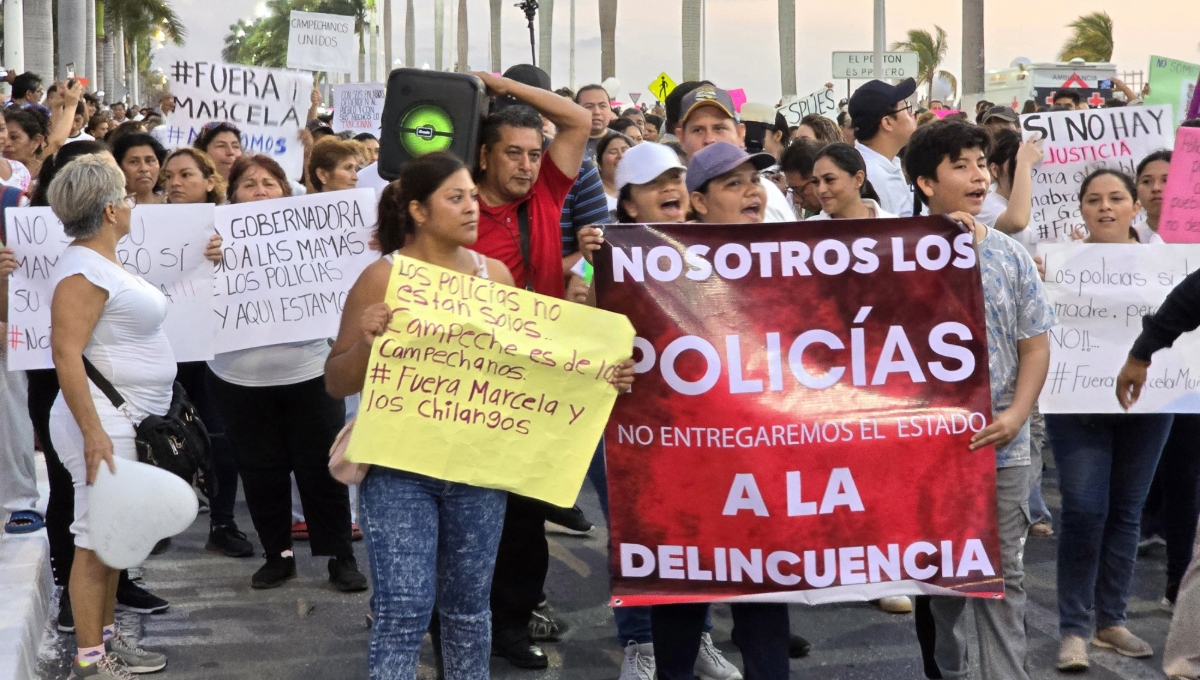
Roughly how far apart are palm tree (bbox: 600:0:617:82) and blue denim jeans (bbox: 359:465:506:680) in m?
31.5

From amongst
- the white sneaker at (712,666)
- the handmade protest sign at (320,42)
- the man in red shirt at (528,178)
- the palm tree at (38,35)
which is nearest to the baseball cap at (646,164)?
the man in red shirt at (528,178)

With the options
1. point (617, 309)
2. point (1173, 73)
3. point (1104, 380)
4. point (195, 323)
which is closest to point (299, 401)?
point (195, 323)

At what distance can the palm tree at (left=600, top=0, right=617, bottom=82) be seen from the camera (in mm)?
34375

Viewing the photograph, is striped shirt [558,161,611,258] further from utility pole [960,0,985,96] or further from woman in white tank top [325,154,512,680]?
utility pole [960,0,985,96]

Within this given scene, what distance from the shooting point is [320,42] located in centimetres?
1346

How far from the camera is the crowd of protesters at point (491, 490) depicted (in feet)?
13.2

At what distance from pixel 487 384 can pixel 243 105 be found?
20.2 ft

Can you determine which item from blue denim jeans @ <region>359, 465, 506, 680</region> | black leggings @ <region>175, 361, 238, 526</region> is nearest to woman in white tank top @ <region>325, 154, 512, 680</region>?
blue denim jeans @ <region>359, 465, 506, 680</region>

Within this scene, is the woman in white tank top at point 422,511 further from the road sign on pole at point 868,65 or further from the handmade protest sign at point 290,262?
the road sign on pole at point 868,65

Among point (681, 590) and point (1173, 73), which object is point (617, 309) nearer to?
point (681, 590)

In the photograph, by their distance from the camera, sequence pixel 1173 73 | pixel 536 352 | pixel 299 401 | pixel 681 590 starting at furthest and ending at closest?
pixel 1173 73 → pixel 299 401 → pixel 681 590 → pixel 536 352

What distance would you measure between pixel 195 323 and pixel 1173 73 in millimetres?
7385

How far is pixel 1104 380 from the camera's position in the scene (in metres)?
5.39

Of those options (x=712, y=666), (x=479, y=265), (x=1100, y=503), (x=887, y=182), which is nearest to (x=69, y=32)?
(x=887, y=182)
